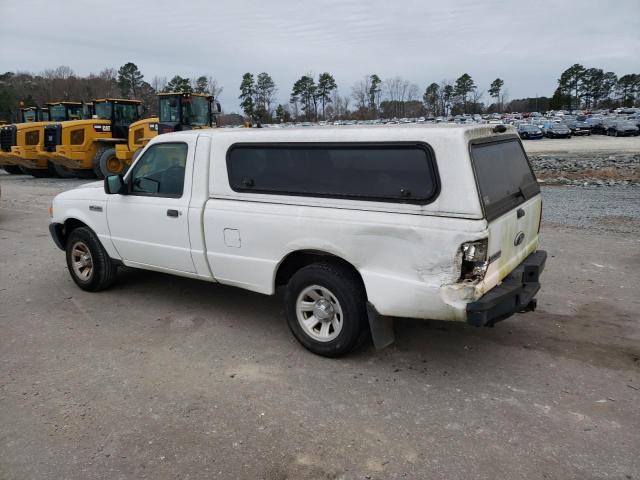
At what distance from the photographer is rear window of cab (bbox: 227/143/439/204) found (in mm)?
3607

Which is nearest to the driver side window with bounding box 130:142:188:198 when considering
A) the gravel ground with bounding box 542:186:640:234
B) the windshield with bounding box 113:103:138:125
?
the gravel ground with bounding box 542:186:640:234

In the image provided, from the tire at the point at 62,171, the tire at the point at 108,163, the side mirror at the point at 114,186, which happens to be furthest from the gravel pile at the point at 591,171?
the tire at the point at 62,171

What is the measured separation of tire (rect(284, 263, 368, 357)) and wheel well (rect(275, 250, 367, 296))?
0.12 feet

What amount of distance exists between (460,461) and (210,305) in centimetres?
334

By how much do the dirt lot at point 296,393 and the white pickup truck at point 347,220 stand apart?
1.68ft

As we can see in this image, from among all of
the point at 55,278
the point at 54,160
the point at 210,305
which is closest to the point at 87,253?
the point at 55,278

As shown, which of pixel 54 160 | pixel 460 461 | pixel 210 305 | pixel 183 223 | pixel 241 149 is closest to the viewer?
pixel 460 461

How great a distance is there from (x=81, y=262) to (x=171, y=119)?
39.5 feet

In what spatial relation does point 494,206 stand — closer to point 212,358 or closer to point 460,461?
point 460,461

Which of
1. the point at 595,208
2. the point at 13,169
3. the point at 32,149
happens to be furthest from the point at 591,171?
the point at 13,169

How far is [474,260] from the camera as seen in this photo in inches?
136

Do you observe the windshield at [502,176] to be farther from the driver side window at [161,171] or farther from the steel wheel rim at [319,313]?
the driver side window at [161,171]

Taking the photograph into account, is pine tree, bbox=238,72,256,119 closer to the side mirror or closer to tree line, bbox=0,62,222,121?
tree line, bbox=0,62,222,121

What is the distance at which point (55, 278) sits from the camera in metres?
6.63
